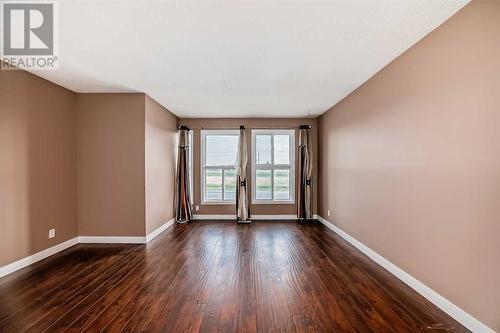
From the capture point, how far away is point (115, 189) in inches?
161

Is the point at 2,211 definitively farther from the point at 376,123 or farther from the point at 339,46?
the point at 376,123

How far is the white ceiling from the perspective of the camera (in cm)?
195

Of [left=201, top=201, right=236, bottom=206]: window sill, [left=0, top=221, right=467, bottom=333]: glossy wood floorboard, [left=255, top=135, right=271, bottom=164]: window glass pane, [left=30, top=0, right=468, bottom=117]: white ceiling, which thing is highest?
[left=30, top=0, right=468, bottom=117]: white ceiling

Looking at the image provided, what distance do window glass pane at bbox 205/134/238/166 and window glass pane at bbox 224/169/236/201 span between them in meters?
0.23

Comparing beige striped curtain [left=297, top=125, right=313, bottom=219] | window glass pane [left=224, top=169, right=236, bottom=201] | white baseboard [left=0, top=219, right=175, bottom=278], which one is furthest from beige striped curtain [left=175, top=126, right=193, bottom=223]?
beige striped curtain [left=297, top=125, right=313, bottom=219]

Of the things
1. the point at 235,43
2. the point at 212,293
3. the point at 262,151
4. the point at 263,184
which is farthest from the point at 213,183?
the point at 235,43

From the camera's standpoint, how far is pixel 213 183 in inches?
239

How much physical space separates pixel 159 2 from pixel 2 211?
3.00 meters

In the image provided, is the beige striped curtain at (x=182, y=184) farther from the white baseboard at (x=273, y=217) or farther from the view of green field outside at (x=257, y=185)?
the white baseboard at (x=273, y=217)

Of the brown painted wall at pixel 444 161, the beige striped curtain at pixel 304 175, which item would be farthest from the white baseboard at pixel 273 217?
the brown painted wall at pixel 444 161

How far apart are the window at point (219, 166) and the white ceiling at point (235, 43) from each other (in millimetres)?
2123

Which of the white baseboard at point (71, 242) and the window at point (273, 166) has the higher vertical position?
the window at point (273, 166)

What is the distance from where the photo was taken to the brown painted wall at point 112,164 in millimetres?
4094

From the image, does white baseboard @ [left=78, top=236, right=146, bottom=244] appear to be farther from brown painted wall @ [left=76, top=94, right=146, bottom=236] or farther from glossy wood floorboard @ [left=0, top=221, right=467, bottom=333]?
glossy wood floorboard @ [left=0, top=221, right=467, bottom=333]
